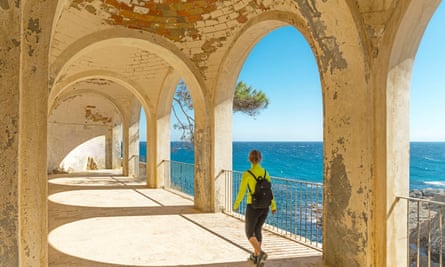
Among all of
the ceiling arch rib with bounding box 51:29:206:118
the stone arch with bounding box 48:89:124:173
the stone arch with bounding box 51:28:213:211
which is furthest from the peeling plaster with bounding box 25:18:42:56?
the stone arch with bounding box 48:89:124:173

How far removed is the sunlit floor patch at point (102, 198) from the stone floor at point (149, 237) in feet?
0.08

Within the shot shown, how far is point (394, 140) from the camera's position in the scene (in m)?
3.63

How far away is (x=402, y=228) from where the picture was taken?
3650 mm

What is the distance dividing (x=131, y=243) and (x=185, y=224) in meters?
1.39

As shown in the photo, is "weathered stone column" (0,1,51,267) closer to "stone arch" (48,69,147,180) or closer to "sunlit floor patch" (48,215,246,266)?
"sunlit floor patch" (48,215,246,266)

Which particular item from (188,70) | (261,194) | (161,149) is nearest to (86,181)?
(161,149)

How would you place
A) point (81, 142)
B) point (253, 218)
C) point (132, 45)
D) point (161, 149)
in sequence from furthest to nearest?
point (81, 142) < point (161, 149) < point (132, 45) < point (253, 218)

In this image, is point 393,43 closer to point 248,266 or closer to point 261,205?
point 261,205

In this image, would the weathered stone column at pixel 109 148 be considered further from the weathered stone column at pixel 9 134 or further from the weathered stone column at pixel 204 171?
the weathered stone column at pixel 9 134

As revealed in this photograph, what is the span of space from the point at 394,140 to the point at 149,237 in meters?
4.01

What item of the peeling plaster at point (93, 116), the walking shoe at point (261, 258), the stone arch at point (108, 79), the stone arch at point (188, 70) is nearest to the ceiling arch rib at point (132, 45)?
the stone arch at point (188, 70)

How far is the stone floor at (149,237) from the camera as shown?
4.38 meters

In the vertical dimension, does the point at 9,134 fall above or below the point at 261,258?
above

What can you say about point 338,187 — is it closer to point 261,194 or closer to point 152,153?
point 261,194
